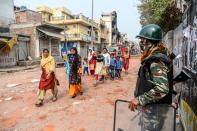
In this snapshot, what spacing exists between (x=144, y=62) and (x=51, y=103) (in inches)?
237

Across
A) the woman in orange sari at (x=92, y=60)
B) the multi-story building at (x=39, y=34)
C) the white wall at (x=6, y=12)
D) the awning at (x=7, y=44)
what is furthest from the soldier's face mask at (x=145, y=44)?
the white wall at (x=6, y=12)

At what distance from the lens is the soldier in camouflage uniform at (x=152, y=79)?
2.92 m

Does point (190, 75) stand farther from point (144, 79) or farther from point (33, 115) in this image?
point (33, 115)

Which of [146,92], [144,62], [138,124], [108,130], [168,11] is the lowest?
[108,130]

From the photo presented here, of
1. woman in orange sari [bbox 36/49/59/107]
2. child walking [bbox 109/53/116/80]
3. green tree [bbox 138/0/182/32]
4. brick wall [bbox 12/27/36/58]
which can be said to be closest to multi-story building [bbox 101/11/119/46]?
brick wall [bbox 12/27/36/58]

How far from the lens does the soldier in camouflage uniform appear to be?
115 inches

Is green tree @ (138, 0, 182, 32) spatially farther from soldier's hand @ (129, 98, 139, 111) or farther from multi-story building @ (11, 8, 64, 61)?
multi-story building @ (11, 8, 64, 61)

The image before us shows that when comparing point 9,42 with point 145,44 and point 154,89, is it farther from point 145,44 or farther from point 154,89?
point 154,89

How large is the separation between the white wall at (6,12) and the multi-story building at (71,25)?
42.5 feet

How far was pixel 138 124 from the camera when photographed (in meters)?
3.44

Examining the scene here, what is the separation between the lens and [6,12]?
2967 cm

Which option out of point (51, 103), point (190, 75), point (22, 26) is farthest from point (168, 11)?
point (22, 26)

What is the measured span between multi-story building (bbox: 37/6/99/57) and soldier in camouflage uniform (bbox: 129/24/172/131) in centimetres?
3953

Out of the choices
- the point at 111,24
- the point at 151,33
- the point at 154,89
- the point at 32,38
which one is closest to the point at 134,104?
the point at 154,89
